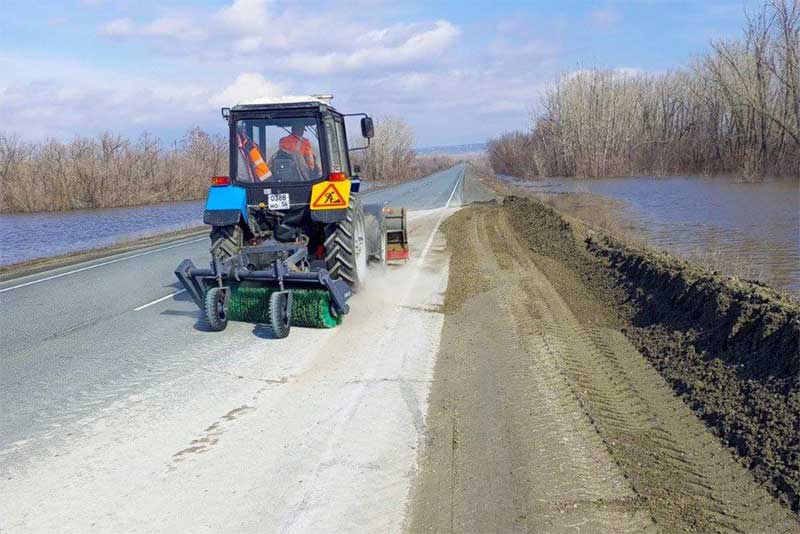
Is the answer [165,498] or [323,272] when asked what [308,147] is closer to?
[323,272]

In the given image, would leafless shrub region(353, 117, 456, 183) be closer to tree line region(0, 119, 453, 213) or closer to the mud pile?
tree line region(0, 119, 453, 213)

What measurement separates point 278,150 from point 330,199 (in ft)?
3.82

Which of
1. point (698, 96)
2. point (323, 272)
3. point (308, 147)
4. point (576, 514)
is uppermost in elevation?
point (698, 96)

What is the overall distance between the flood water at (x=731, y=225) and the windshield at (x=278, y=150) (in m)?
6.93

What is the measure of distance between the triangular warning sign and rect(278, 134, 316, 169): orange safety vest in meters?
0.63

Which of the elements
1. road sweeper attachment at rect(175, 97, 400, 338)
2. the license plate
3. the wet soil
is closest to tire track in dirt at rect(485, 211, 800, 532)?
the wet soil

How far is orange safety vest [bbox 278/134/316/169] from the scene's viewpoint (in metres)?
9.63

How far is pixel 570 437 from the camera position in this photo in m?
4.99

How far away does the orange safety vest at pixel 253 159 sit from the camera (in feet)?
31.8

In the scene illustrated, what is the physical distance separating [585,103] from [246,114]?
55.7 meters

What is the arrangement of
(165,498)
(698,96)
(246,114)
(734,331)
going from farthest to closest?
1. (698,96)
2. (246,114)
3. (734,331)
4. (165,498)

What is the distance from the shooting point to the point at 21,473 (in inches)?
185

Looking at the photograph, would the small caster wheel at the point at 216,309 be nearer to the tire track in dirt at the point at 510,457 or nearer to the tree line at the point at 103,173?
the tire track in dirt at the point at 510,457

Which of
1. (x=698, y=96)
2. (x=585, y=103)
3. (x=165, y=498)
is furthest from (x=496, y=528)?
(x=585, y=103)
